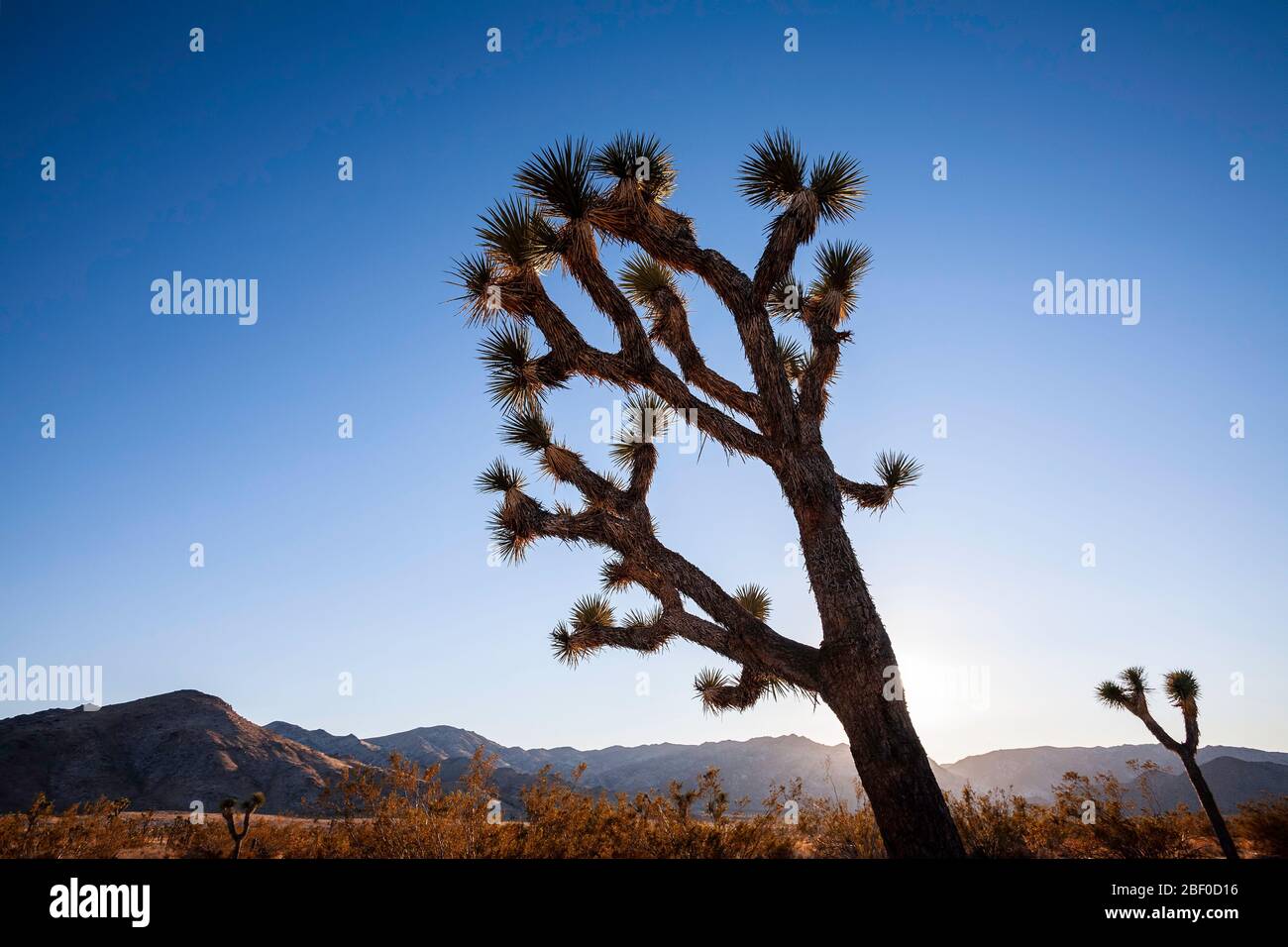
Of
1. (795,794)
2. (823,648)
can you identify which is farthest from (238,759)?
(823,648)

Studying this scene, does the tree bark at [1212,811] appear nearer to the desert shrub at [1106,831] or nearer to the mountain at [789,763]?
the desert shrub at [1106,831]

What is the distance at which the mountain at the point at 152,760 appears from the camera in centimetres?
3744

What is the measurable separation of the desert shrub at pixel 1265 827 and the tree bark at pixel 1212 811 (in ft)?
1.67

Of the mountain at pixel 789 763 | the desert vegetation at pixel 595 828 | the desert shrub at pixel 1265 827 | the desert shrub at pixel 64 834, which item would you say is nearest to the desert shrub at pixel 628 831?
the desert vegetation at pixel 595 828

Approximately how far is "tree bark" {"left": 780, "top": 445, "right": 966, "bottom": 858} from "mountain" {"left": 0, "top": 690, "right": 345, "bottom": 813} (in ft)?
130

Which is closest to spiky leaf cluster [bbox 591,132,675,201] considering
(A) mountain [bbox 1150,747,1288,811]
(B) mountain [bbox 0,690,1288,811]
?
(B) mountain [bbox 0,690,1288,811]

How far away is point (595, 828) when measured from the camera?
6473mm

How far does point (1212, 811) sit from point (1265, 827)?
4.80ft

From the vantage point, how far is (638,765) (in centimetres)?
7262

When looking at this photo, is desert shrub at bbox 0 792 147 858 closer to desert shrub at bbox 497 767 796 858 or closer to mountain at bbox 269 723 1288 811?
desert shrub at bbox 497 767 796 858

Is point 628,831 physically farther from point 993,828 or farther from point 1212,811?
point 1212,811

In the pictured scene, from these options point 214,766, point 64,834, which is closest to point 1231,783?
point 64,834
